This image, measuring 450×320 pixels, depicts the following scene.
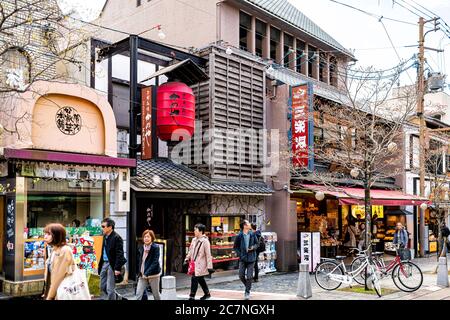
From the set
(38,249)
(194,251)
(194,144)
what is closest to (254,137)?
(194,144)

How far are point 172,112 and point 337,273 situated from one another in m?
6.66

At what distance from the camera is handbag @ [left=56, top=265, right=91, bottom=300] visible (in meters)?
6.31

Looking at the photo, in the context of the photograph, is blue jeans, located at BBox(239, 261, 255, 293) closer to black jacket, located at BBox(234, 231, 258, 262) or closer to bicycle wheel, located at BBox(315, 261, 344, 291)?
black jacket, located at BBox(234, 231, 258, 262)

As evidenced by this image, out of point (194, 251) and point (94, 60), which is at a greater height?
point (94, 60)

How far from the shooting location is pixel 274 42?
22.8m

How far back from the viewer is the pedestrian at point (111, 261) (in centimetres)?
919

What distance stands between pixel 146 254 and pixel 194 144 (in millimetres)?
7652

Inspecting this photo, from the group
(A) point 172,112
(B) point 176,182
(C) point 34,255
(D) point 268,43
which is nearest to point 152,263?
(C) point 34,255

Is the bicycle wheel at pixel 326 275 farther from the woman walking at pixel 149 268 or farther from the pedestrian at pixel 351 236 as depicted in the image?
the pedestrian at pixel 351 236

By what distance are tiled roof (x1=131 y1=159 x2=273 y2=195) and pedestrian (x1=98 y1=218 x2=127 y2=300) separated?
4.30 metres

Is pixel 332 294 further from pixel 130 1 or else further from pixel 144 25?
pixel 130 1

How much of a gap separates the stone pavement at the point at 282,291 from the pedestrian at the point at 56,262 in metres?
5.64

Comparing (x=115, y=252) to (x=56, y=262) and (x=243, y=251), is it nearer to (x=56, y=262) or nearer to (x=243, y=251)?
(x=56, y=262)

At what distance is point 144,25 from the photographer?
74.3ft
